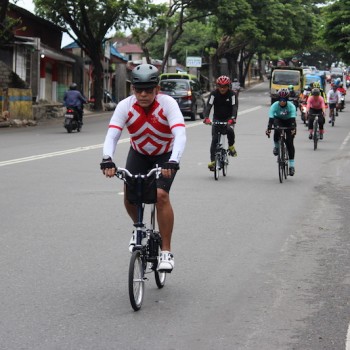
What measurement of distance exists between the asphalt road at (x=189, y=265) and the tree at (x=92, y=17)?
88.5 feet

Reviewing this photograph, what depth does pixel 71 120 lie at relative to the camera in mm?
28047

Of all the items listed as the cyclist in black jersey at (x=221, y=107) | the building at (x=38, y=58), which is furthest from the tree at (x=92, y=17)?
the cyclist in black jersey at (x=221, y=107)

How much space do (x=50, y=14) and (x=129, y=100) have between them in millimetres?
37995

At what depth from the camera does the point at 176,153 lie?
247 inches

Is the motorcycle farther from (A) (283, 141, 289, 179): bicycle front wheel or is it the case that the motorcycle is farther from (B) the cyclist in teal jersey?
(A) (283, 141, 289, 179): bicycle front wheel

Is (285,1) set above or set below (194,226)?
above

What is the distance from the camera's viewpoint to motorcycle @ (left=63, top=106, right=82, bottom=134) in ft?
91.8

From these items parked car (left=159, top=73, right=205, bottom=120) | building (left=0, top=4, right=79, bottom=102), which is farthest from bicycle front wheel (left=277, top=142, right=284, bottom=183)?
parked car (left=159, top=73, right=205, bottom=120)

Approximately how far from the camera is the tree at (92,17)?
41.6 m

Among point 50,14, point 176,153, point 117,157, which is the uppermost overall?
point 50,14

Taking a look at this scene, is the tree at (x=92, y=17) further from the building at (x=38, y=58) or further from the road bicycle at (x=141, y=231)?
the road bicycle at (x=141, y=231)

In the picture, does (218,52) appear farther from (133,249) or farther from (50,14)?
(133,249)

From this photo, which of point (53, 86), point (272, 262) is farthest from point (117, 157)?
point (53, 86)

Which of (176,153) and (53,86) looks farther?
(53,86)
